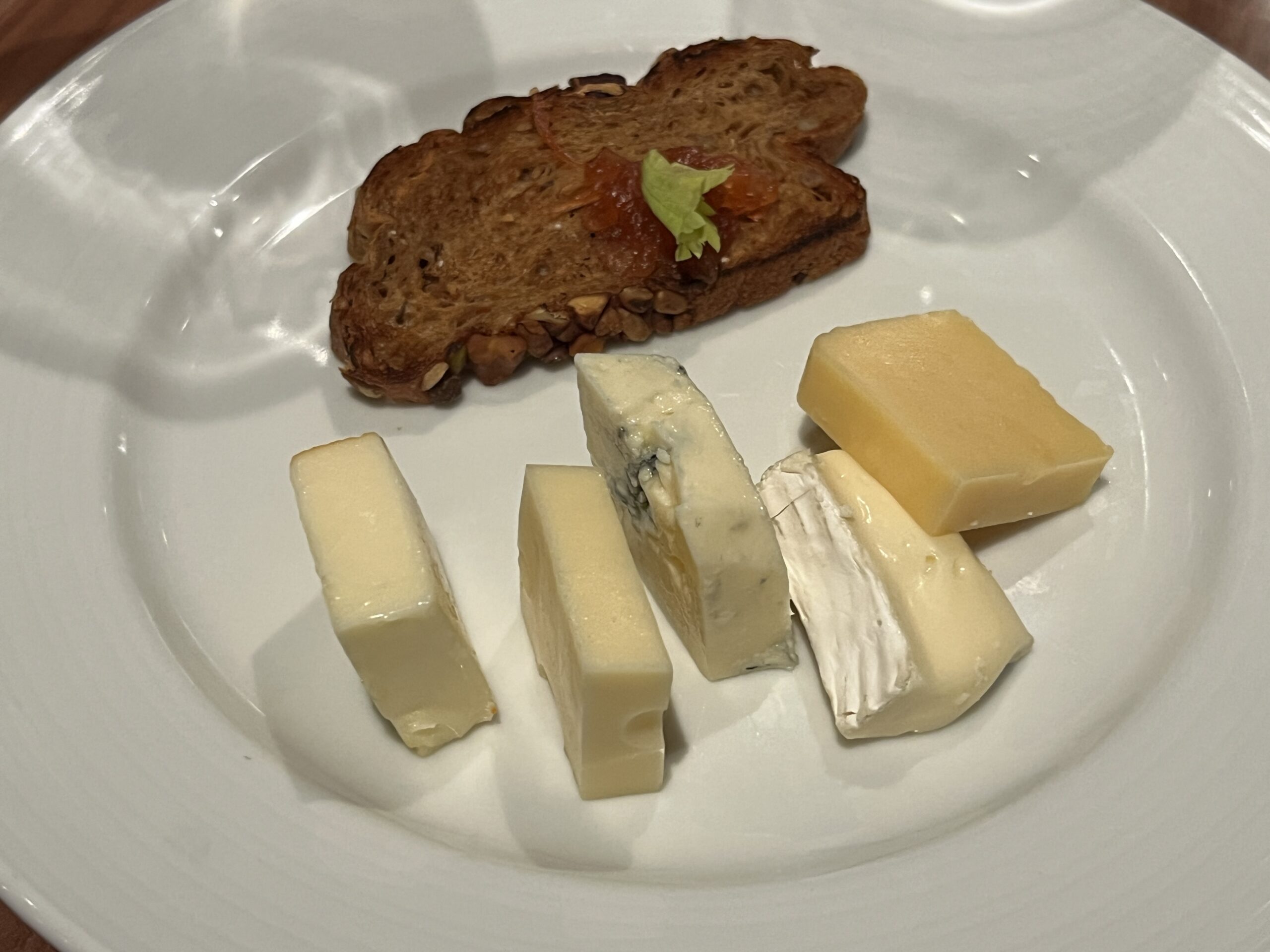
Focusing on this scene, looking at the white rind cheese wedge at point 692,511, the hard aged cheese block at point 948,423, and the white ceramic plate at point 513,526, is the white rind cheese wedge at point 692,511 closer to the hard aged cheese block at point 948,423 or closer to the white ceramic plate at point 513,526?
the white ceramic plate at point 513,526

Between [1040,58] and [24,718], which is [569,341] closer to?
[24,718]

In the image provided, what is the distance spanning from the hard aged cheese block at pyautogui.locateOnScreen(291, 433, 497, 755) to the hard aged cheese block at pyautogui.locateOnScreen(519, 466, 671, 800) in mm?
143

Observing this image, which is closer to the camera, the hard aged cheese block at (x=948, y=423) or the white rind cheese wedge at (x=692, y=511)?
the white rind cheese wedge at (x=692, y=511)

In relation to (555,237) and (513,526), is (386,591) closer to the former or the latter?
(513,526)

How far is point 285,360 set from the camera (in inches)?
73.8

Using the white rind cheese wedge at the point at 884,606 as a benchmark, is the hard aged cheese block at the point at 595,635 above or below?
above

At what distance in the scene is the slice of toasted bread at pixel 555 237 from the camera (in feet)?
5.91

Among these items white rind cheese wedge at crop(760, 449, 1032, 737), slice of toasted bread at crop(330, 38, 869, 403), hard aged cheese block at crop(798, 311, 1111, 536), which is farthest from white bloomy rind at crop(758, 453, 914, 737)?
slice of toasted bread at crop(330, 38, 869, 403)

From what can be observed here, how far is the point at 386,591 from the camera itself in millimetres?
1222

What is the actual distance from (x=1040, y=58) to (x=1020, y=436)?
1085 millimetres

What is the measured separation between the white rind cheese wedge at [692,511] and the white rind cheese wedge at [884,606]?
0.10 meters

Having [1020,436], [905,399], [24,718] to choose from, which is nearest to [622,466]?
[905,399]

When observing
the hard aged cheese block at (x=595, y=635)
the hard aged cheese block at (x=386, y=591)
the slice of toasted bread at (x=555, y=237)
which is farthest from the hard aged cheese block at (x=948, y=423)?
the hard aged cheese block at (x=386, y=591)

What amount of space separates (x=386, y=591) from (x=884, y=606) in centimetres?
70
